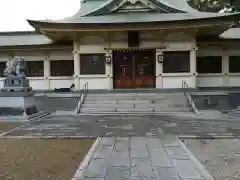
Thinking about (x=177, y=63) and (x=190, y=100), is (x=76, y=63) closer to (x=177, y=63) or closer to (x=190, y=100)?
(x=177, y=63)

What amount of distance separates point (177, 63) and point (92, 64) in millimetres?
5818

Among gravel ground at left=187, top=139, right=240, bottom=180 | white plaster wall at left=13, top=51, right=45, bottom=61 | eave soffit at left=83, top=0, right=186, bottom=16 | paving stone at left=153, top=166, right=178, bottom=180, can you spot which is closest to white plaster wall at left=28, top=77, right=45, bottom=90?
white plaster wall at left=13, top=51, right=45, bottom=61

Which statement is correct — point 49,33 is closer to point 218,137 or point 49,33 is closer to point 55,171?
point 218,137

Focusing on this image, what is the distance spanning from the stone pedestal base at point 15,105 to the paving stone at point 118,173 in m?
9.60

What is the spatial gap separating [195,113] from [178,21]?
6144 mm

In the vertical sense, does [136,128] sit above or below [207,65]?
below

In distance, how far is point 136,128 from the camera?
12.0m

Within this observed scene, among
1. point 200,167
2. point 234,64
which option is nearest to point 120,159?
point 200,167

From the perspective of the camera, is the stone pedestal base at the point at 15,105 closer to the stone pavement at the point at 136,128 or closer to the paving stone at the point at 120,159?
the stone pavement at the point at 136,128

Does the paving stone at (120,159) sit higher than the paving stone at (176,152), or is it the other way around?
the paving stone at (120,159)

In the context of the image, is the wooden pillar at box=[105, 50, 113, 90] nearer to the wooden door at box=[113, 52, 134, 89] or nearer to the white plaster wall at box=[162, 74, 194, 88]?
the wooden door at box=[113, 52, 134, 89]

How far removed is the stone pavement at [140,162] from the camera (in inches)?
234

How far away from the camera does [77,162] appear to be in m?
6.96

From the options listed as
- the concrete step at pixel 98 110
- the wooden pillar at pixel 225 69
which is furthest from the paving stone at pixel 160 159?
the wooden pillar at pixel 225 69
